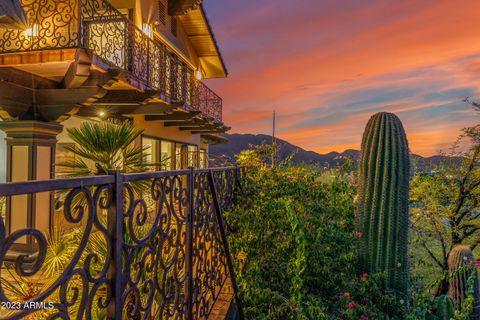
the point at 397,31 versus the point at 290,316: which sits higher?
the point at 397,31

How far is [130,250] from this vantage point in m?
1.42

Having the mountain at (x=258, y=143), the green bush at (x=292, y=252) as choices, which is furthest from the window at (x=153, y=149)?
the green bush at (x=292, y=252)

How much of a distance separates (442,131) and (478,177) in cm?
241

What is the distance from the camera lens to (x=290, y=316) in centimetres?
248

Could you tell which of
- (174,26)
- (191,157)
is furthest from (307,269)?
(174,26)

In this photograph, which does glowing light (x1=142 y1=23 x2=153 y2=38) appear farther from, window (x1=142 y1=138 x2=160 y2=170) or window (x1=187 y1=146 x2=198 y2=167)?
window (x1=187 y1=146 x2=198 y2=167)

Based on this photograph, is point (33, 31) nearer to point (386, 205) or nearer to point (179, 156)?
point (386, 205)

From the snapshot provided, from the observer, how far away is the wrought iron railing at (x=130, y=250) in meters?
0.99

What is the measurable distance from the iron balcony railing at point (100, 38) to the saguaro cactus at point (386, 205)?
4512 millimetres

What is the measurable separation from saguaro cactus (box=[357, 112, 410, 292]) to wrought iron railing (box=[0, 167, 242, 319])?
1.94 meters

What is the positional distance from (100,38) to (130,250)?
572 centimetres

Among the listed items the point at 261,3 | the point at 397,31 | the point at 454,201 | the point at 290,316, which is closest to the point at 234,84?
the point at 261,3

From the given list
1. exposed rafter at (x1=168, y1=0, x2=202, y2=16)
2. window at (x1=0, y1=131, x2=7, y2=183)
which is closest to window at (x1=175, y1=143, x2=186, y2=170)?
exposed rafter at (x1=168, y1=0, x2=202, y2=16)

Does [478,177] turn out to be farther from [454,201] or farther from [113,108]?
[113,108]
